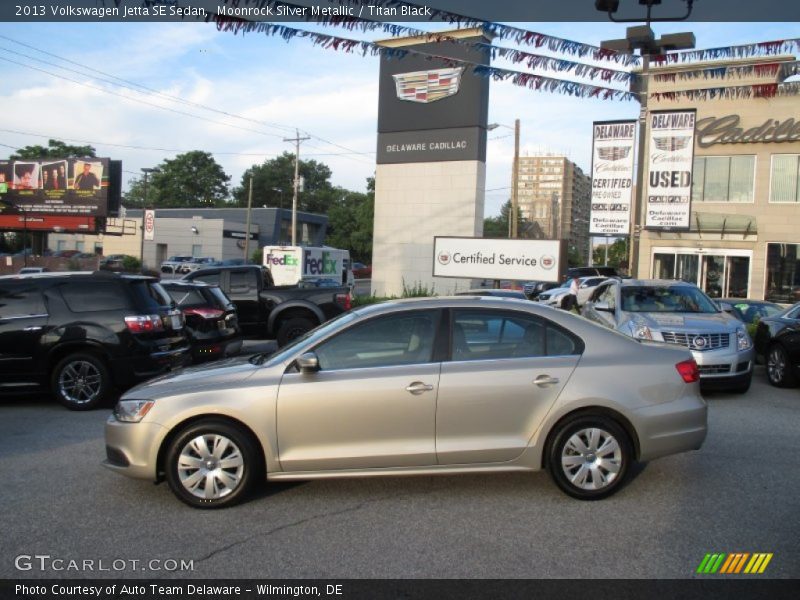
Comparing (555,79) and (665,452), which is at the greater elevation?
(555,79)

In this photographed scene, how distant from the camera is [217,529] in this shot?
471 cm

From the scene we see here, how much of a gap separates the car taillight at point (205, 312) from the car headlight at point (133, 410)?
6.29 meters

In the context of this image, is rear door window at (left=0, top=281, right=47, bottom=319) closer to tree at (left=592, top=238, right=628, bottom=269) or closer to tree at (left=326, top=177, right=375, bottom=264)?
tree at (left=592, top=238, right=628, bottom=269)

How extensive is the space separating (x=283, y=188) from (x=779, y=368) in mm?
95128

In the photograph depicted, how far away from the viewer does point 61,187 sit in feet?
143

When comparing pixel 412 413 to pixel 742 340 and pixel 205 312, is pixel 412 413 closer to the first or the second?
pixel 742 340

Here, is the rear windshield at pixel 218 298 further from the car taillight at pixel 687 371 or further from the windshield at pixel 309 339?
the car taillight at pixel 687 371

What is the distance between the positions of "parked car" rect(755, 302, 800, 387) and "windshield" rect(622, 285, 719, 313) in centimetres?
108

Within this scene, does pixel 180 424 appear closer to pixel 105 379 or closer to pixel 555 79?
pixel 105 379

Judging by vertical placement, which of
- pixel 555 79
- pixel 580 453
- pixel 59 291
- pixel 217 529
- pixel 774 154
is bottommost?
pixel 217 529

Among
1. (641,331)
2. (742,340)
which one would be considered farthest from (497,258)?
(742,340)

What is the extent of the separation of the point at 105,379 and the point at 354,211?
225 feet

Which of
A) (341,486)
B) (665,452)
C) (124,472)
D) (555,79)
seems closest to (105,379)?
(124,472)
